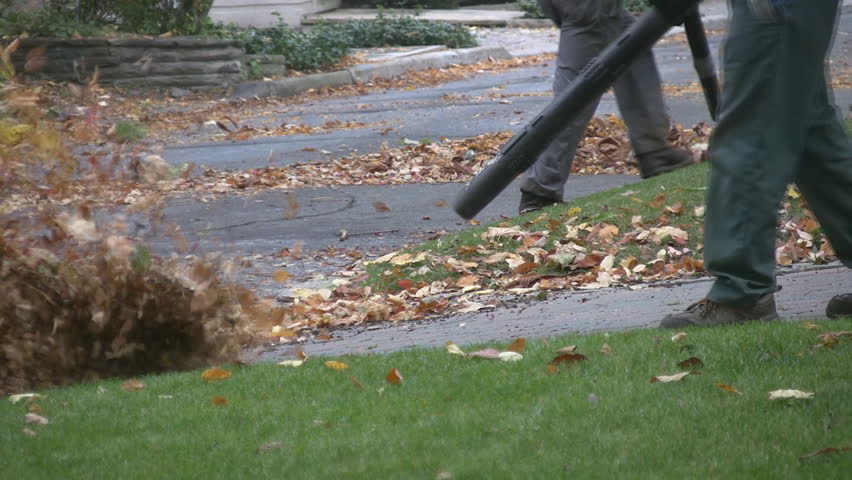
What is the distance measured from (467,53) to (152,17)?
558cm

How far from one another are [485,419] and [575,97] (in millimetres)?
1659

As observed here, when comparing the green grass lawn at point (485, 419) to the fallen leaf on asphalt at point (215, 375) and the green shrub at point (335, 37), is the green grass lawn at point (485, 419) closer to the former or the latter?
the fallen leaf on asphalt at point (215, 375)

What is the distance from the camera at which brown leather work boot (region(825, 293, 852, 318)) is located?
15.2ft

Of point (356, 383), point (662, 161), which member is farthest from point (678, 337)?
point (662, 161)

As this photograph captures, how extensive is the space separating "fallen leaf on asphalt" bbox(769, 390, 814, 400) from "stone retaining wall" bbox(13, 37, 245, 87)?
13.3 meters

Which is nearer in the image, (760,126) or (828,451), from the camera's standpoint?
(828,451)

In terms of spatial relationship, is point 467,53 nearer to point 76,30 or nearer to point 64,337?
point 76,30

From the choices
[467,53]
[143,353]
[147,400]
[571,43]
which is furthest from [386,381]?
[467,53]

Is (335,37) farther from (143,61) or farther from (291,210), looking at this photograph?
(291,210)

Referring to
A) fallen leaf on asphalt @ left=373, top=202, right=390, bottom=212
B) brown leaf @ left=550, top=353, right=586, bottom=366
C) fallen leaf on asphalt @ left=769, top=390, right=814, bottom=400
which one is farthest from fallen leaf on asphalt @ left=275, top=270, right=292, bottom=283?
fallen leaf on asphalt @ left=769, top=390, right=814, bottom=400

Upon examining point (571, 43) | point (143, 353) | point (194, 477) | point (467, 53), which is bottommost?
point (467, 53)

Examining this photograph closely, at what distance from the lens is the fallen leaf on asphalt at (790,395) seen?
3629 millimetres

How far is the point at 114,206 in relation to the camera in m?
8.44

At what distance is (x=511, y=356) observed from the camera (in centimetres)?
452
